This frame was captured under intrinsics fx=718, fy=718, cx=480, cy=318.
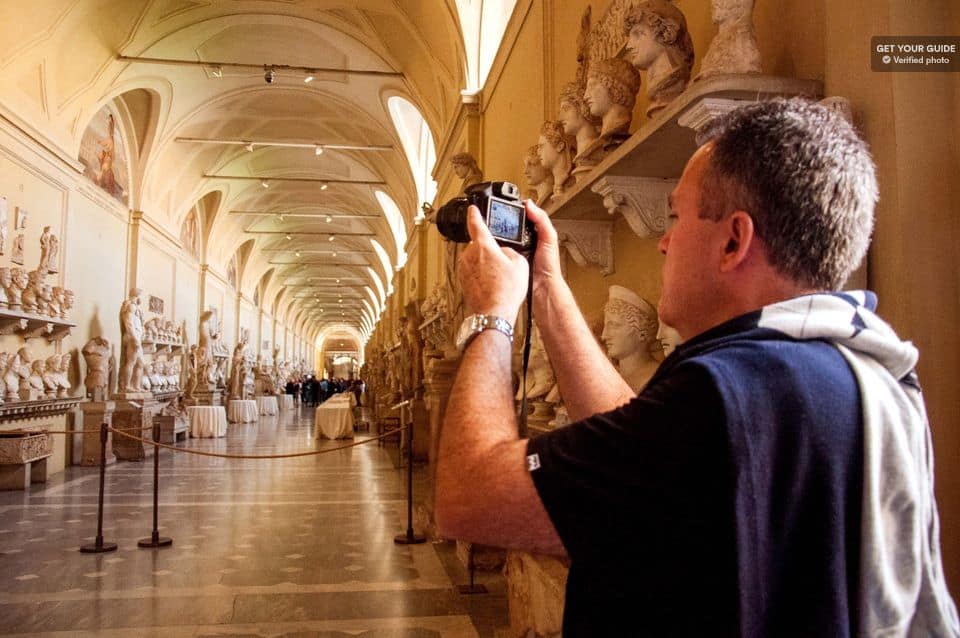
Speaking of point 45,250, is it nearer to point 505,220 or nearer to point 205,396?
point 205,396

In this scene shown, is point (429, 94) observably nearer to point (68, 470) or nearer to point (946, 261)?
point (68, 470)

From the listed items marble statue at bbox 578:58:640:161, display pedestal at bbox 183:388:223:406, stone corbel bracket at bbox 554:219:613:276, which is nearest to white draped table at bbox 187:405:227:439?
display pedestal at bbox 183:388:223:406

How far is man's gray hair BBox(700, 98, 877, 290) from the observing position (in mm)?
1036

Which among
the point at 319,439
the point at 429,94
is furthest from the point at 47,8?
the point at 319,439

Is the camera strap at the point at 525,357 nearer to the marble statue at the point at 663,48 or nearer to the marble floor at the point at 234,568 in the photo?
the marble statue at the point at 663,48

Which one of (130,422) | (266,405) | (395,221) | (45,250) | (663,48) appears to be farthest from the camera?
(266,405)

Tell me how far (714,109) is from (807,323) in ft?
4.96

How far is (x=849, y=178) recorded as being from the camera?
41.1 inches

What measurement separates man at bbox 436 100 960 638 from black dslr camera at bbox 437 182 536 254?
37 cm

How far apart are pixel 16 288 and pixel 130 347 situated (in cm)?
462

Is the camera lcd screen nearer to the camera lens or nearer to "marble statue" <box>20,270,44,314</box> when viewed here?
the camera lens

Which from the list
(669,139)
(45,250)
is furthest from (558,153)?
(45,250)

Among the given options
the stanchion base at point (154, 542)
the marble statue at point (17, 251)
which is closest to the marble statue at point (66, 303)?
the marble statue at point (17, 251)

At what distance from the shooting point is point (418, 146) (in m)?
18.9
